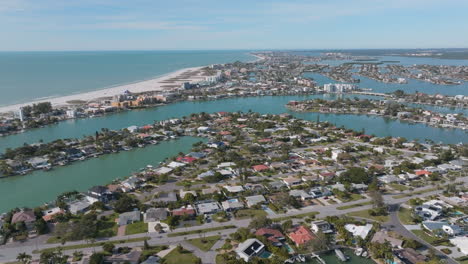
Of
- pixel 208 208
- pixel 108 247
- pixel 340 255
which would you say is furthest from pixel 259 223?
pixel 108 247

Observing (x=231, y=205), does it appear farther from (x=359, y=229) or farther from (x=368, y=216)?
(x=368, y=216)

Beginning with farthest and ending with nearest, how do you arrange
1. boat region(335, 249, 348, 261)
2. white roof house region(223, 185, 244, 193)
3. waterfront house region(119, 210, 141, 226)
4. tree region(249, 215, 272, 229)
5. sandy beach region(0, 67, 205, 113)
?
sandy beach region(0, 67, 205, 113)
white roof house region(223, 185, 244, 193)
waterfront house region(119, 210, 141, 226)
tree region(249, 215, 272, 229)
boat region(335, 249, 348, 261)

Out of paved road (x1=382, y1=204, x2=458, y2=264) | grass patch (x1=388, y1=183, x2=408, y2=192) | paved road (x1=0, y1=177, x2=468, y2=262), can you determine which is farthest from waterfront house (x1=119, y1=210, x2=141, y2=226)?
grass patch (x1=388, y1=183, x2=408, y2=192)

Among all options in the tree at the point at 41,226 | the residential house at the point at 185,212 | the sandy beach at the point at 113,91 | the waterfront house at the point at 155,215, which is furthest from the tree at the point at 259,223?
the sandy beach at the point at 113,91

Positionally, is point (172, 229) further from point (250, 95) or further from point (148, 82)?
point (148, 82)

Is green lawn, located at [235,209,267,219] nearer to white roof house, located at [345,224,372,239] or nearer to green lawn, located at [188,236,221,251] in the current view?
green lawn, located at [188,236,221,251]

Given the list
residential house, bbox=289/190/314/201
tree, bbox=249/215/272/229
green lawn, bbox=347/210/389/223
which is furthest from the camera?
residential house, bbox=289/190/314/201
